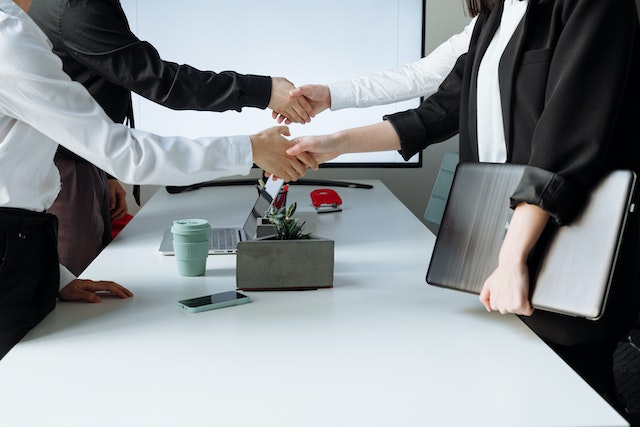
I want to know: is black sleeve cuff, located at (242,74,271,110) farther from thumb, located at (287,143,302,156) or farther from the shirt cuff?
the shirt cuff

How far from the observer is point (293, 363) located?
115 centimetres

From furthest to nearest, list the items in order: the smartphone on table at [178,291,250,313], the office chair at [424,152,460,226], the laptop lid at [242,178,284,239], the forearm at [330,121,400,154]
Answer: the office chair at [424,152,460,226] → the forearm at [330,121,400,154] → the laptop lid at [242,178,284,239] → the smartphone on table at [178,291,250,313]

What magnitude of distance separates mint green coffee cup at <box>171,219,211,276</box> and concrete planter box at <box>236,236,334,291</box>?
0.52ft

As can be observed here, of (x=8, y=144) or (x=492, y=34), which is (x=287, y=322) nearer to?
(x=8, y=144)

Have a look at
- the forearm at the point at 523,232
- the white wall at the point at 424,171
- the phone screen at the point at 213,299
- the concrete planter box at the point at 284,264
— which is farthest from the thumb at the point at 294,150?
the white wall at the point at 424,171

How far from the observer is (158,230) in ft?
7.34

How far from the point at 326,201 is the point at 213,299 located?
123 centimetres

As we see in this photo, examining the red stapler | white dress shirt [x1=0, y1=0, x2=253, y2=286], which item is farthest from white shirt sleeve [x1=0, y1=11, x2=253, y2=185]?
the red stapler

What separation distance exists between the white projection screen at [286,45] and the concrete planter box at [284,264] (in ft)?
5.86

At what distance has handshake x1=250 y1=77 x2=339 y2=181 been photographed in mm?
1706

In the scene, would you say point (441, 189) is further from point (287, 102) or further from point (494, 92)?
point (494, 92)

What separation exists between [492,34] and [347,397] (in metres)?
0.84

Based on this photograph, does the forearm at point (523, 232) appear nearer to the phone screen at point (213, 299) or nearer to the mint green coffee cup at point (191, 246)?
the phone screen at point (213, 299)

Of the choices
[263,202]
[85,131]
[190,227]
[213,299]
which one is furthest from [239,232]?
[85,131]
